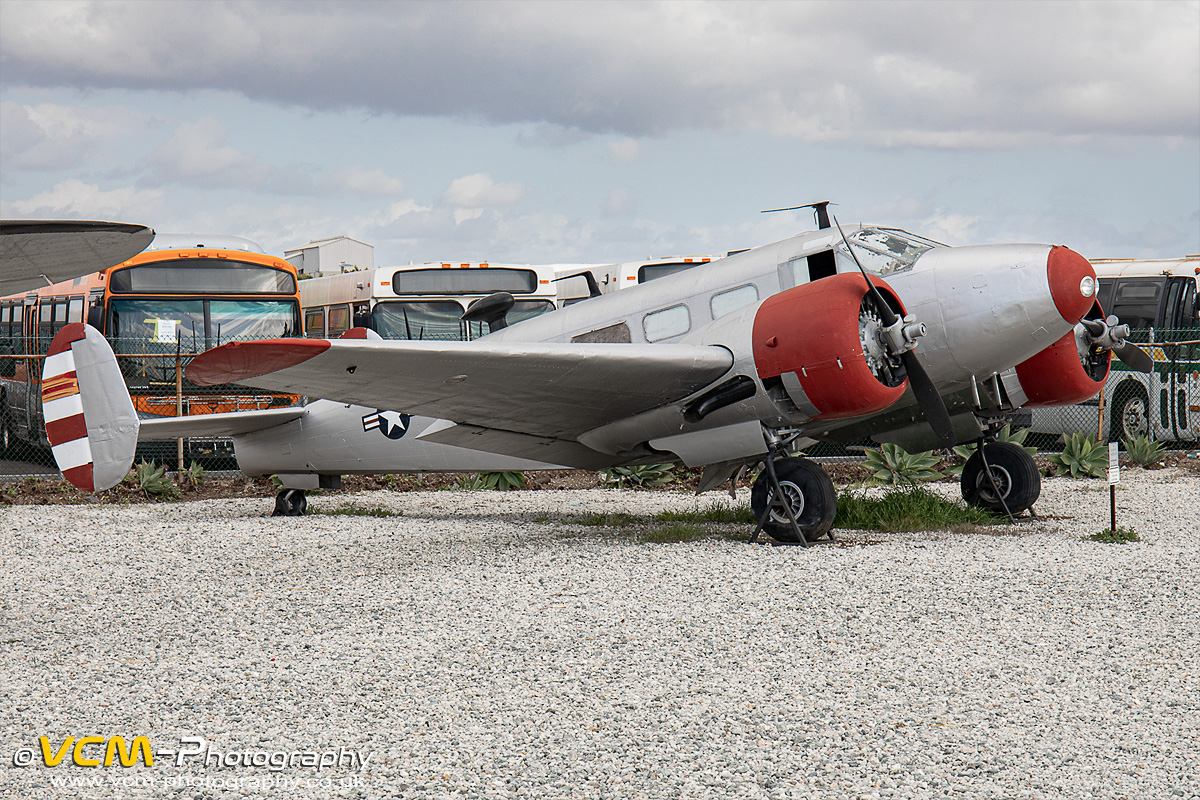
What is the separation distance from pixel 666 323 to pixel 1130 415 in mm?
12363

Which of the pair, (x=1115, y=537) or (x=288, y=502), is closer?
(x=1115, y=537)

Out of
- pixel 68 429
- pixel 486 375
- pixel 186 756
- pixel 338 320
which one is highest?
pixel 338 320

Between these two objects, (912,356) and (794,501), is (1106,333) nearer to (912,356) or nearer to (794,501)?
(912,356)

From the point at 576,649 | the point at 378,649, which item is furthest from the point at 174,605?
Answer: the point at 576,649

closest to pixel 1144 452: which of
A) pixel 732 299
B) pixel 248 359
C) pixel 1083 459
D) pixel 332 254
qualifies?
pixel 1083 459

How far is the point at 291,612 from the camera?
5918 mm

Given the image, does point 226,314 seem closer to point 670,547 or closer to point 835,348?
point 670,547

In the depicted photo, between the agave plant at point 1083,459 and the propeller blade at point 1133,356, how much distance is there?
4.31 meters

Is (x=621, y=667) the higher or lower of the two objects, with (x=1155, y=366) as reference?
lower

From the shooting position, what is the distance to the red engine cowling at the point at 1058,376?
339 inches

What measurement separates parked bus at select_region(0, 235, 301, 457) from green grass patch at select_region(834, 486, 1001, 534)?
8.85 m

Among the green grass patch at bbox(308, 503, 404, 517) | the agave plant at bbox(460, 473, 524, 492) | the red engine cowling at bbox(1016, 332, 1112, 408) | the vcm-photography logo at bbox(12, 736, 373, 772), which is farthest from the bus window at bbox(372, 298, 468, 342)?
the vcm-photography logo at bbox(12, 736, 373, 772)

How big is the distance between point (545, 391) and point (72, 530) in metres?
5.40

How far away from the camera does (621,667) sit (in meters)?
4.64
